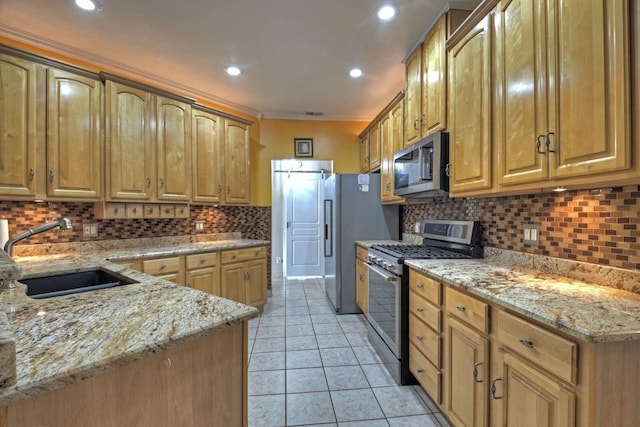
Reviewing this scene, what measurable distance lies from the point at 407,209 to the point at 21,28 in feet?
12.6

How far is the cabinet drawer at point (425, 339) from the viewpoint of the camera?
5.66ft

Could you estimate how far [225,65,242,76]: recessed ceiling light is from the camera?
9.87 ft

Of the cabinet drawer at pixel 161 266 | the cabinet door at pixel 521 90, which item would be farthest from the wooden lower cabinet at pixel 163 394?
the cabinet drawer at pixel 161 266

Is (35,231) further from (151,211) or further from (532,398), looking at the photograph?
(532,398)

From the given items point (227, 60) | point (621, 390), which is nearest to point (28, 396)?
point (621, 390)

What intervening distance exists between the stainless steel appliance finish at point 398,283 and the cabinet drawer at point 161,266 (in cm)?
178

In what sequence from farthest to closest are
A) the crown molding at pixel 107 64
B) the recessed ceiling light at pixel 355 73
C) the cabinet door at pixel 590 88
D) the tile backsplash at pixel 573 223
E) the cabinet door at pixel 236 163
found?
the cabinet door at pixel 236 163
the recessed ceiling light at pixel 355 73
the crown molding at pixel 107 64
the tile backsplash at pixel 573 223
the cabinet door at pixel 590 88

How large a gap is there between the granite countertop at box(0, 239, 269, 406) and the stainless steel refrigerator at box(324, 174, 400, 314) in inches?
90.6

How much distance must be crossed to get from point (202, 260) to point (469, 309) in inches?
95.4

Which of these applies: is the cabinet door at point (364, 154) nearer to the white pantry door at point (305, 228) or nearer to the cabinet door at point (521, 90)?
the white pantry door at point (305, 228)

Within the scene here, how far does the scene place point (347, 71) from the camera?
3084 millimetres

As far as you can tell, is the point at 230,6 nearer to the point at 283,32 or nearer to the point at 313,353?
the point at 283,32

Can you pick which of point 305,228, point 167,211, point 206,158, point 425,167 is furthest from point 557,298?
point 305,228

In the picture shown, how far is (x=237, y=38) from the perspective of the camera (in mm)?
2494
